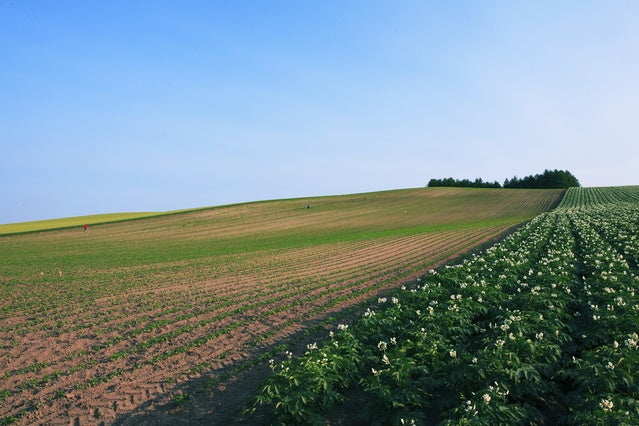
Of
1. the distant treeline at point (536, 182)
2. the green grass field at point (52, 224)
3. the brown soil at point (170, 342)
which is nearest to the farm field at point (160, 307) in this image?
the brown soil at point (170, 342)

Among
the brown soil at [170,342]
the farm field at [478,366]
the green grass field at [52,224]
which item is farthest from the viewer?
the green grass field at [52,224]

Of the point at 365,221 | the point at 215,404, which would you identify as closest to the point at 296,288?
the point at 215,404

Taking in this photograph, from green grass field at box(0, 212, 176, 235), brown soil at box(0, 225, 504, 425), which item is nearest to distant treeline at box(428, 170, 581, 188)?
green grass field at box(0, 212, 176, 235)

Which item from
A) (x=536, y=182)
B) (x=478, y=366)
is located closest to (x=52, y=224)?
(x=478, y=366)

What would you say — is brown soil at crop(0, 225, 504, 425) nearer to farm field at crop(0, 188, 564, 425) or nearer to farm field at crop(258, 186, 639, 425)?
farm field at crop(0, 188, 564, 425)

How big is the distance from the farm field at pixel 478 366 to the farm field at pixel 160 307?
257 cm

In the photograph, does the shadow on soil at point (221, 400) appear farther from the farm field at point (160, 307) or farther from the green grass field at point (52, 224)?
the green grass field at point (52, 224)

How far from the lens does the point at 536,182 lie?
126 m

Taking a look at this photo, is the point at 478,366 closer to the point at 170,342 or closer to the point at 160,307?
the point at 170,342

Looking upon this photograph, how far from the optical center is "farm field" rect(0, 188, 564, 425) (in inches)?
343

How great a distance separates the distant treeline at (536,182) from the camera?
11838cm

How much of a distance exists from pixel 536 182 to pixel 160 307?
133554 millimetres

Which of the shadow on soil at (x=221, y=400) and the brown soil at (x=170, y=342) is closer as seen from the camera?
the shadow on soil at (x=221, y=400)

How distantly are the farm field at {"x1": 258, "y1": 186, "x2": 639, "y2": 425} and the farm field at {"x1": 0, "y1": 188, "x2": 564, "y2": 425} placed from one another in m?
2.57
